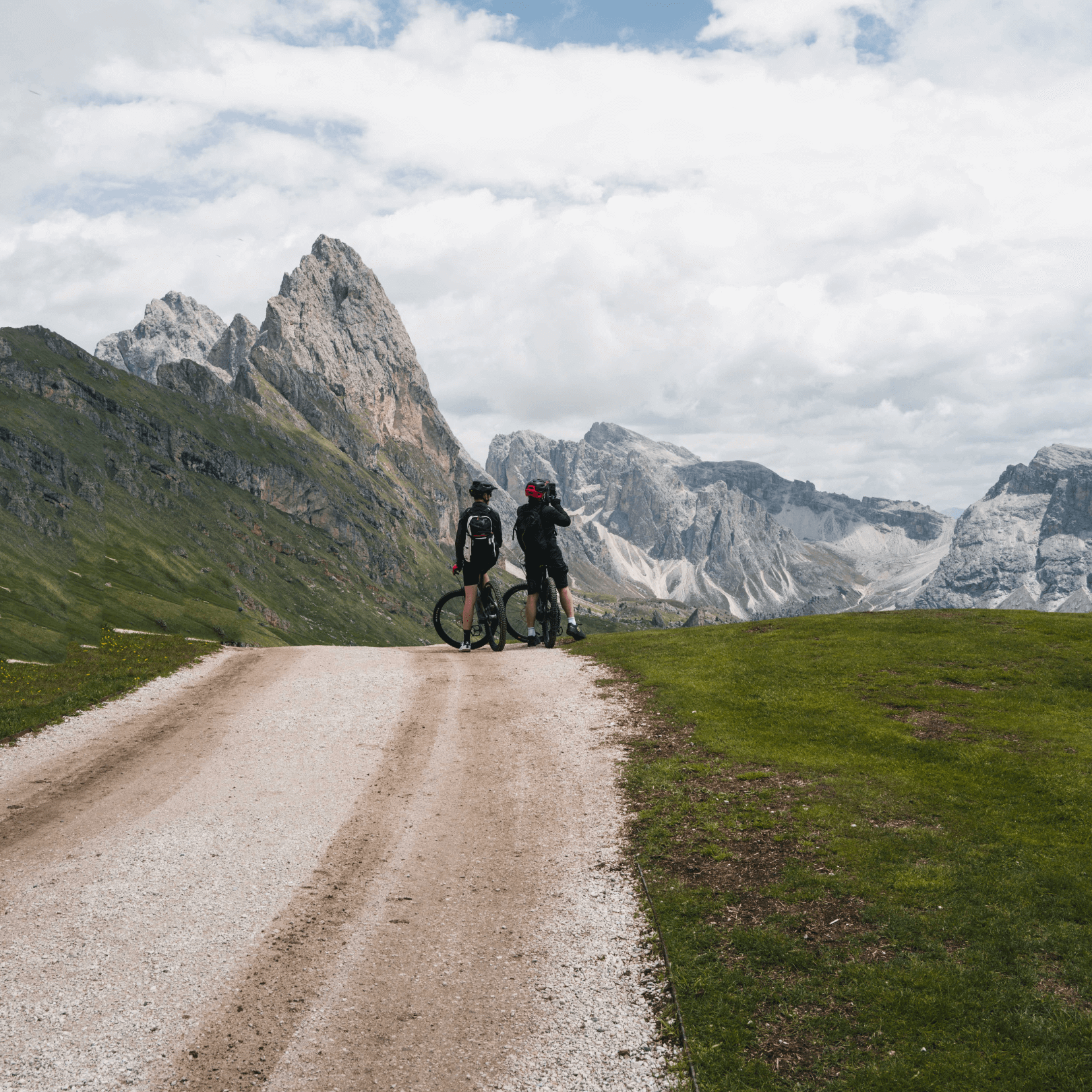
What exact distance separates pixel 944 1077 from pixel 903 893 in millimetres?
3029

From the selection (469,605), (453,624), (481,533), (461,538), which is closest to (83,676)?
(453,624)

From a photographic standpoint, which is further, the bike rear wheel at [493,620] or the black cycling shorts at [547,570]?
the bike rear wheel at [493,620]

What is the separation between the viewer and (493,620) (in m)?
27.2

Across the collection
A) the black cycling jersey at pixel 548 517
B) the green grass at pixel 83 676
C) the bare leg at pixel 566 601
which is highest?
the black cycling jersey at pixel 548 517

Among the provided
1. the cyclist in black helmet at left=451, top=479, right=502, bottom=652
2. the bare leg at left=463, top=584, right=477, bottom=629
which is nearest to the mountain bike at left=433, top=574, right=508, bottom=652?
the bare leg at left=463, top=584, right=477, bottom=629

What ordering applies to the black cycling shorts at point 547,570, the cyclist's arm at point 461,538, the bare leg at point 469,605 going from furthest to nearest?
the bare leg at point 469,605
the black cycling shorts at point 547,570
the cyclist's arm at point 461,538

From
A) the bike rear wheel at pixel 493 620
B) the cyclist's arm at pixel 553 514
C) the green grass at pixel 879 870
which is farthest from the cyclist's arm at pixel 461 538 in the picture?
the green grass at pixel 879 870

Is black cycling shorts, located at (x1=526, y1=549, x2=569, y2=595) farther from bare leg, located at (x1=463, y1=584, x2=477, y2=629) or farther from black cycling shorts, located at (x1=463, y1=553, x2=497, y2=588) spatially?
bare leg, located at (x1=463, y1=584, x2=477, y2=629)

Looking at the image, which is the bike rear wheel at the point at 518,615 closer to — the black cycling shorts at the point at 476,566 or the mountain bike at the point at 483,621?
the mountain bike at the point at 483,621

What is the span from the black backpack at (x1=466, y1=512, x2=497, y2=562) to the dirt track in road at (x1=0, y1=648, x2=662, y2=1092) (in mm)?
8247

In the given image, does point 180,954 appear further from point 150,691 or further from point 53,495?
point 53,495

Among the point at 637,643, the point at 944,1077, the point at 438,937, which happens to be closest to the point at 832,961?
the point at 944,1077

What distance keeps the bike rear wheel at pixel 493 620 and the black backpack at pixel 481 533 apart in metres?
1.83

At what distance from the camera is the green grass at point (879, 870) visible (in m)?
7.49
